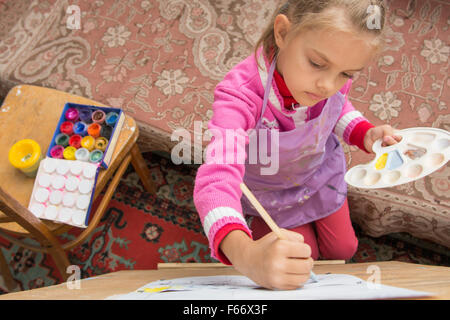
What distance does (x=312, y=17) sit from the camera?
59cm

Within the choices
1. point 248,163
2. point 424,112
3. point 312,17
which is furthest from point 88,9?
point 424,112

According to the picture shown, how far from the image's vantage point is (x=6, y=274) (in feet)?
4.09

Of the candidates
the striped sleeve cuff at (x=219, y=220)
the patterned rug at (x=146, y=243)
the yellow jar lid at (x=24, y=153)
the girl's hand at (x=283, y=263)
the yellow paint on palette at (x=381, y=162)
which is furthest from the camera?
the patterned rug at (x=146, y=243)

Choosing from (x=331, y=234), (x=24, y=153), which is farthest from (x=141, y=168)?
(x=331, y=234)

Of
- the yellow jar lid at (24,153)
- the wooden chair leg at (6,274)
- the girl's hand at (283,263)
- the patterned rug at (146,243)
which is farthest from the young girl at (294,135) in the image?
the wooden chair leg at (6,274)

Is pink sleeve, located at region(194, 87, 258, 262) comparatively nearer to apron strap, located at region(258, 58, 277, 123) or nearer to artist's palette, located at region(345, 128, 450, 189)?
apron strap, located at region(258, 58, 277, 123)

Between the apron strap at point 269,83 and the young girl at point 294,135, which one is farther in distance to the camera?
the apron strap at point 269,83

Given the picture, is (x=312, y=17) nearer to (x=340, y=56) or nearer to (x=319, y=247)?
(x=340, y=56)

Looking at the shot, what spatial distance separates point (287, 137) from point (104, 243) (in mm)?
982

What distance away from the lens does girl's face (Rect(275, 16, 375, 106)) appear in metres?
0.58
